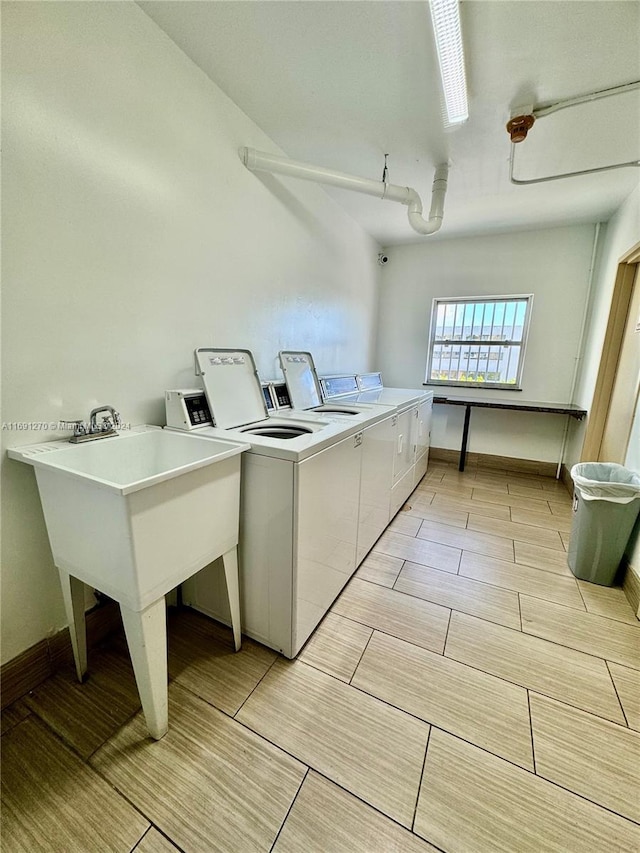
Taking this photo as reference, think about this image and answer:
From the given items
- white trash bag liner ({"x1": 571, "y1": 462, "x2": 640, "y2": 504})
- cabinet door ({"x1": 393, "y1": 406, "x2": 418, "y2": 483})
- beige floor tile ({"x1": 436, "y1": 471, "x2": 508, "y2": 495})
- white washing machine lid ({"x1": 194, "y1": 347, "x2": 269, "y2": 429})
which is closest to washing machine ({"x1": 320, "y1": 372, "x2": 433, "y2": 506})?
cabinet door ({"x1": 393, "y1": 406, "x2": 418, "y2": 483})

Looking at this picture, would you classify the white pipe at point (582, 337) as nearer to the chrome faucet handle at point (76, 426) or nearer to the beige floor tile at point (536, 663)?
the beige floor tile at point (536, 663)

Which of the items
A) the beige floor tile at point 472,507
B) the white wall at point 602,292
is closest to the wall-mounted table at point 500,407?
the white wall at point 602,292

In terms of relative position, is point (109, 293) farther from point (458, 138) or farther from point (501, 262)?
point (501, 262)

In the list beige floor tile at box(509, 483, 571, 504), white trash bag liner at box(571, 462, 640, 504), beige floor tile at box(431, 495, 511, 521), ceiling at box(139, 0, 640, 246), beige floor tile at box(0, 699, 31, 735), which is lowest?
beige floor tile at box(509, 483, 571, 504)

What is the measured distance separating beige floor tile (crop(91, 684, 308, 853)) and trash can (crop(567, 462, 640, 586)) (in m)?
1.89

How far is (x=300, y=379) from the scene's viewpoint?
7.88 feet

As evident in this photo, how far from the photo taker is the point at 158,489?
928 millimetres

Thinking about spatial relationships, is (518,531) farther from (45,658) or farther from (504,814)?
(45,658)

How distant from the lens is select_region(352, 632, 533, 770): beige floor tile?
1.10 m

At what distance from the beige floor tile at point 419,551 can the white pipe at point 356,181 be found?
94.9 inches

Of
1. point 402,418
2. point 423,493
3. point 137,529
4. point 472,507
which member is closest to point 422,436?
point 423,493

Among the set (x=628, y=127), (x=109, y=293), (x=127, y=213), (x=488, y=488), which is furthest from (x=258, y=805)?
(x=628, y=127)

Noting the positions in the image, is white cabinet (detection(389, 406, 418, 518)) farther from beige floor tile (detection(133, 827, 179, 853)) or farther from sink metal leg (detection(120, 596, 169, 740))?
beige floor tile (detection(133, 827, 179, 853))

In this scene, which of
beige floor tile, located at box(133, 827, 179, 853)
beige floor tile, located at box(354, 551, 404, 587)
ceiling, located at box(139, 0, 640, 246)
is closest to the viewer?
beige floor tile, located at box(133, 827, 179, 853)
